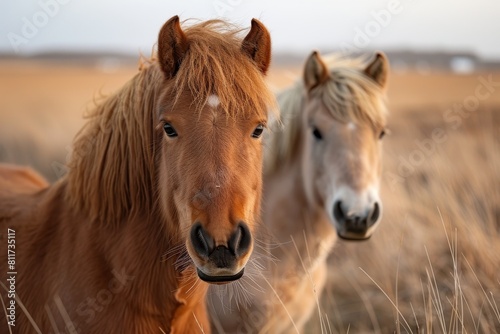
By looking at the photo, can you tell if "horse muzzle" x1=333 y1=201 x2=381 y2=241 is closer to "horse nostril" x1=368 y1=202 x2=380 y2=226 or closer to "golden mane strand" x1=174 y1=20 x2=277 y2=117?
"horse nostril" x1=368 y1=202 x2=380 y2=226

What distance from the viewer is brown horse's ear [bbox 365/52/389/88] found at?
152 inches

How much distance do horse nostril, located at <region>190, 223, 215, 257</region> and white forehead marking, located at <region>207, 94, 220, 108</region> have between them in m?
0.47

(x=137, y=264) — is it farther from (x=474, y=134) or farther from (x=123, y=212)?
(x=474, y=134)

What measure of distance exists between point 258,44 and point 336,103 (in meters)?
1.56

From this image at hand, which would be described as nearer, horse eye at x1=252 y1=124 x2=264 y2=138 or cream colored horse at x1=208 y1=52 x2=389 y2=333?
horse eye at x1=252 y1=124 x2=264 y2=138

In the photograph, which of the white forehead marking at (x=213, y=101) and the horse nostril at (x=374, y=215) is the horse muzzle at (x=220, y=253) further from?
the horse nostril at (x=374, y=215)

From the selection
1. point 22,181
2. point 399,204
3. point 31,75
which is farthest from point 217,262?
point 31,75

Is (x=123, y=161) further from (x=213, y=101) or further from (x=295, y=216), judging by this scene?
(x=295, y=216)

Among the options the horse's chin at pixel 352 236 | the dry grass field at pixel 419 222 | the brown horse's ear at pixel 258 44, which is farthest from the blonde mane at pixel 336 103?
the brown horse's ear at pixel 258 44

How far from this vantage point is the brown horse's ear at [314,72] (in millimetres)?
3850

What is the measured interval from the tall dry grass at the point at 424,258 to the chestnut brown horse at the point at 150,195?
68.8 inches

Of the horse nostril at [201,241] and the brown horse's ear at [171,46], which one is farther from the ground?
the brown horse's ear at [171,46]

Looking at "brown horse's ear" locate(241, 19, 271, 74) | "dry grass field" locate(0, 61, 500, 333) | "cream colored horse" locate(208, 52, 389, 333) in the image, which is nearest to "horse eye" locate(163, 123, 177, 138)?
"brown horse's ear" locate(241, 19, 271, 74)

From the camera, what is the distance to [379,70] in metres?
3.92
